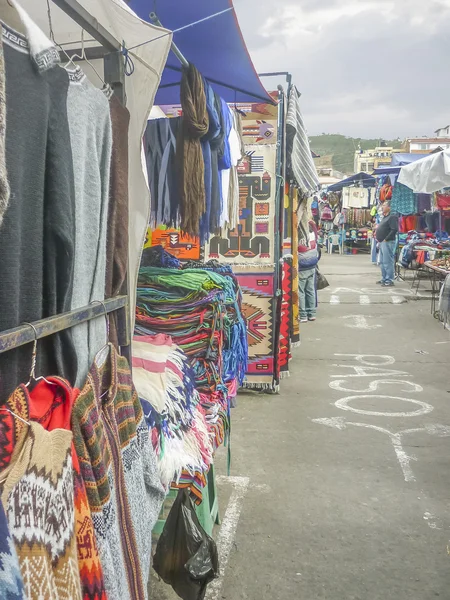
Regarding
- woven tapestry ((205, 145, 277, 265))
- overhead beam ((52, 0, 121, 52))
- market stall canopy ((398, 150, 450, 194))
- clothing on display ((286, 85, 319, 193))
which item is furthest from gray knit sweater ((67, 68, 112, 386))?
market stall canopy ((398, 150, 450, 194))

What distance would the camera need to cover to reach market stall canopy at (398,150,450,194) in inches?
352

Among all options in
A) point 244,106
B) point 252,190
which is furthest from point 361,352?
point 244,106

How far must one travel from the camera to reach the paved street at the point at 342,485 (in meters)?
2.61

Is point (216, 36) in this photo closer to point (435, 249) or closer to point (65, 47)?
point (65, 47)

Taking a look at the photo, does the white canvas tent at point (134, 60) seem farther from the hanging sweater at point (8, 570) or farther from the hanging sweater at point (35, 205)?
the hanging sweater at point (8, 570)

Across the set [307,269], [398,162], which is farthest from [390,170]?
[307,269]

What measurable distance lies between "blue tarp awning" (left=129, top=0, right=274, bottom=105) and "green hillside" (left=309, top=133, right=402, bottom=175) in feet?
280

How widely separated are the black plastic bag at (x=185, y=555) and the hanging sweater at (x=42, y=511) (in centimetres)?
121

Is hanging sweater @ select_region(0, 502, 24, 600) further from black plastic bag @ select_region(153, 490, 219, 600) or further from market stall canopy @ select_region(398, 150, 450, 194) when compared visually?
market stall canopy @ select_region(398, 150, 450, 194)

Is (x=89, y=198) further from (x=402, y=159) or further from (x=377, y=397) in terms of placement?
(x=402, y=159)

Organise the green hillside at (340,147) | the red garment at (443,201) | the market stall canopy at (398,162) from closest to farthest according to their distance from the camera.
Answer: the red garment at (443,201), the market stall canopy at (398,162), the green hillside at (340,147)

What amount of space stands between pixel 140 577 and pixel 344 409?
367 cm

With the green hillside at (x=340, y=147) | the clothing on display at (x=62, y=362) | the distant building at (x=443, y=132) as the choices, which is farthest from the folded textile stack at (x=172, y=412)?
the green hillside at (x=340, y=147)

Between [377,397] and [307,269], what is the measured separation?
2.61 m
